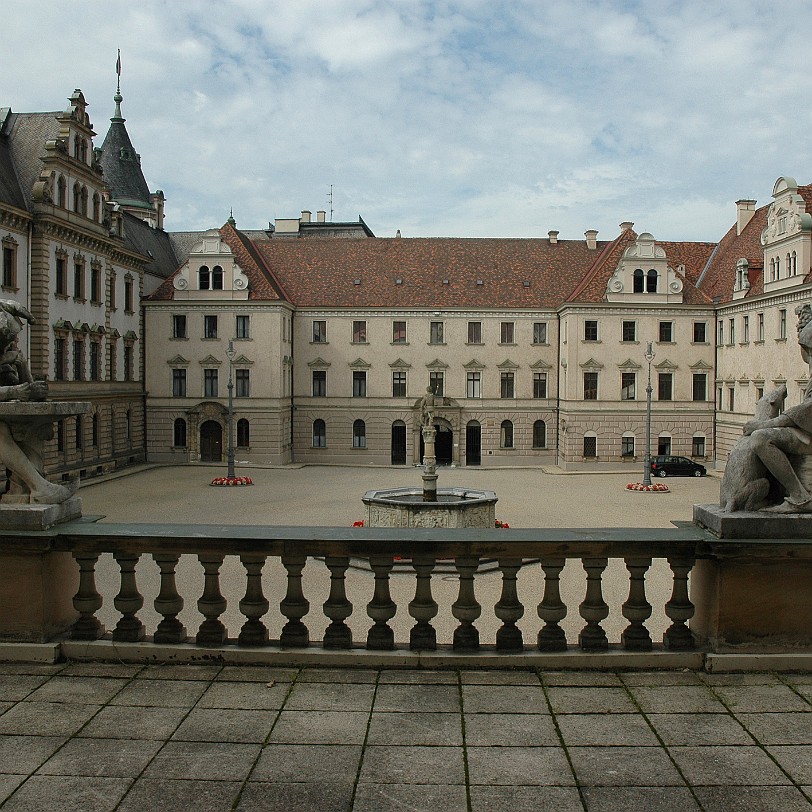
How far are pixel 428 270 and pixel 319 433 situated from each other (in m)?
11.5

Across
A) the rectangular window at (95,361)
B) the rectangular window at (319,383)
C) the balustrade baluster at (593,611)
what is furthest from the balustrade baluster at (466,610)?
the rectangular window at (319,383)

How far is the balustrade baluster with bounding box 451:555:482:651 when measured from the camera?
5516 mm

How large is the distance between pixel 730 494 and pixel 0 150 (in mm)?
35090

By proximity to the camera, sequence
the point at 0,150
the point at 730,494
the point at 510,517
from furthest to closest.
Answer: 1. the point at 0,150
2. the point at 510,517
3. the point at 730,494

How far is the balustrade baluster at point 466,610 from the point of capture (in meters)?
5.52

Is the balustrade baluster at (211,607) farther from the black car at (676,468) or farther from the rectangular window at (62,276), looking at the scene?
the black car at (676,468)

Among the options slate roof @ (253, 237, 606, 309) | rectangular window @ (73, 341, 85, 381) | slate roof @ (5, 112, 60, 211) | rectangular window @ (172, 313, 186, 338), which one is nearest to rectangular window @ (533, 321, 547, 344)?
slate roof @ (253, 237, 606, 309)

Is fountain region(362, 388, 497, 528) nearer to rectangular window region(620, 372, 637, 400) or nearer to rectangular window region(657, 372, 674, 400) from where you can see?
rectangular window region(620, 372, 637, 400)

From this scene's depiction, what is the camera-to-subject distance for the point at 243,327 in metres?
44.0

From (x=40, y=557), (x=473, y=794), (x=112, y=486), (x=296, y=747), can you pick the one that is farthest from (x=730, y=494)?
(x=112, y=486)

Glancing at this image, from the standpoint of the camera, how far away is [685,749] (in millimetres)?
4270

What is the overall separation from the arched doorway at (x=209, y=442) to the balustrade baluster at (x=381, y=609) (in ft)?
132

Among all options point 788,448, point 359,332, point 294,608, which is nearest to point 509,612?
point 294,608

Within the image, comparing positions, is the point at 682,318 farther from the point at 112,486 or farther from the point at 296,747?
the point at 296,747
